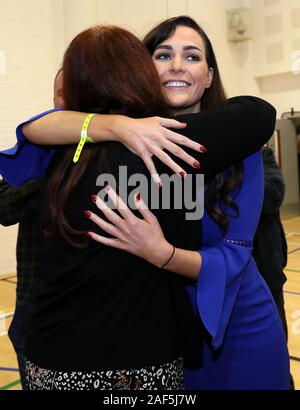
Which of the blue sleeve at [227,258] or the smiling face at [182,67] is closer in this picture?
the blue sleeve at [227,258]

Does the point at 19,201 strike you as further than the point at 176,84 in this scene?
Yes

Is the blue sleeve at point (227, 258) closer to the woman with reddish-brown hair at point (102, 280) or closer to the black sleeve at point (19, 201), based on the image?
the woman with reddish-brown hair at point (102, 280)

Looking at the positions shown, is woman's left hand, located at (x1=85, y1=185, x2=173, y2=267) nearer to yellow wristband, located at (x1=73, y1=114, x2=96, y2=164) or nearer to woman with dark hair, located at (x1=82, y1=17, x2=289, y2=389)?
woman with dark hair, located at (x1=82, y1=17, x2=289, y2=389)

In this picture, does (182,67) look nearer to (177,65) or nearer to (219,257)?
(177,65)

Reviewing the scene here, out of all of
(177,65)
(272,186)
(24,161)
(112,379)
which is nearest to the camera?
(112,379)

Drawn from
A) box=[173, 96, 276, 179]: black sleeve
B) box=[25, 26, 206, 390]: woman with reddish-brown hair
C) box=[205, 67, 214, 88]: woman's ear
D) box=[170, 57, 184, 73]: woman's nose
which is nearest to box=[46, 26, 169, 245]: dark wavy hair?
box=[25, 26, 206, 390]: woman with reddish-brown hair

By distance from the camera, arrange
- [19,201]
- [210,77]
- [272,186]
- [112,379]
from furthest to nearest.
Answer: [272,186]
[19,201]
[210,77]
[112,379]

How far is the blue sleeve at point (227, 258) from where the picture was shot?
1.07m

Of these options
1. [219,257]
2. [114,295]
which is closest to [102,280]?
[114,295]

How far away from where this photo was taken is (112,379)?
0.92 meters

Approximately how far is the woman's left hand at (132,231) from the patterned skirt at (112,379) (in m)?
0.24

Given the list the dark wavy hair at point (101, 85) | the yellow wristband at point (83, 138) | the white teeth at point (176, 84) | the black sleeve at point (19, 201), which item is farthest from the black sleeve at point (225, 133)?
the black sleeve at point (19, 201)

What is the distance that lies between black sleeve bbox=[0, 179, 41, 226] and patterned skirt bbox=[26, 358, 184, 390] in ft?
2.73

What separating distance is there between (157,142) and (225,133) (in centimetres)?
17
